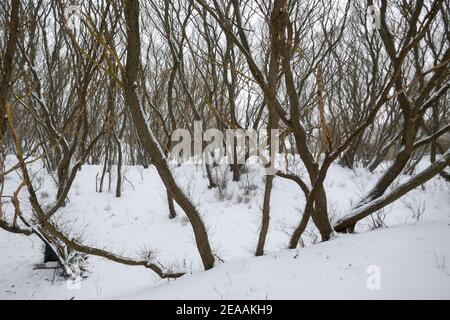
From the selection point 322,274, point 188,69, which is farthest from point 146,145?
point 188,69

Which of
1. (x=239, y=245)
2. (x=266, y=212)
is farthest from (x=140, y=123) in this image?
(x=239, y=245)

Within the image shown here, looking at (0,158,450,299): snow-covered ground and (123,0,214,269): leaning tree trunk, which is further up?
(123,0,214,269): leaning tree trunk

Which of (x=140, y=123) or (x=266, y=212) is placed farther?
(x=266, y=212)

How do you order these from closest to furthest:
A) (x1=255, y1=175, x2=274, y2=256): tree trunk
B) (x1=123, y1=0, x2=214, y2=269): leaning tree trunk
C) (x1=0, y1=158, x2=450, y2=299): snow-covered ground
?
(x1=0, y1=158, x2=450, y2=299): snow-covered ground < (x1=123, y1=0, x2=214, y2=269): leaning tree trunk < (x1=255, y1=175, x2=274, y2=256): tree trunk

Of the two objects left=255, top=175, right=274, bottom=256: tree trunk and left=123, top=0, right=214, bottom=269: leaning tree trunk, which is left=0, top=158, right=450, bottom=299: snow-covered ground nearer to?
left=255, top=175, right=274, bottom=256: tree trunk

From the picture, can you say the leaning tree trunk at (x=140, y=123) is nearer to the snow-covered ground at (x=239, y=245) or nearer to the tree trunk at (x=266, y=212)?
the snow-covered ground at (x=239, y=245)

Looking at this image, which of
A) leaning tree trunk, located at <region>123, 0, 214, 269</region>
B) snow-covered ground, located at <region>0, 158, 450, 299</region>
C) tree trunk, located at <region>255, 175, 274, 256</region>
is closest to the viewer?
snow-covered ground, located at <region>0, 158, 450, 299</region>

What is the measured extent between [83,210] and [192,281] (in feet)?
21.6

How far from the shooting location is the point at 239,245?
6.58 m

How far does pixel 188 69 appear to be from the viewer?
14406 mm

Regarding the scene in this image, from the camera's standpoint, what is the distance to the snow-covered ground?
240 cm

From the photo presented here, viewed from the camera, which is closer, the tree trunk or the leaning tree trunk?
the leaning tree trunk

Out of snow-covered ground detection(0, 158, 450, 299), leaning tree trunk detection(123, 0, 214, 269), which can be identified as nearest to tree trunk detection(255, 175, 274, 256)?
snow-covered ground detection(0, 158, 450, 299)

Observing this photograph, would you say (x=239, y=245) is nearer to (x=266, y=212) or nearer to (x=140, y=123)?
(x=266, y=212)
